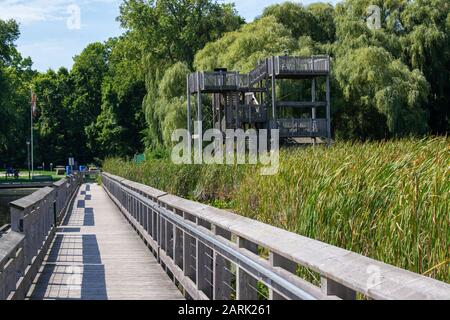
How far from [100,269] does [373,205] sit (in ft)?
13.9

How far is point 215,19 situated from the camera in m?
53.8

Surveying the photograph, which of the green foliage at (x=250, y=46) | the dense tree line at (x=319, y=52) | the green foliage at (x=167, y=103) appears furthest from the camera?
the green foliage at (x=167, y=103)

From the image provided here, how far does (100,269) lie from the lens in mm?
9508

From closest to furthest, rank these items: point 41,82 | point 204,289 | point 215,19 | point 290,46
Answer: point 204,289
point 290,46
point 215,19
point 41,82

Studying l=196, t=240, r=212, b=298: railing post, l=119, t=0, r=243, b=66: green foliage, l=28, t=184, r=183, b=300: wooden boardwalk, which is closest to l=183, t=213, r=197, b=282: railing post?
l=28, t=184, r=183, b=300: wooden boardwalk

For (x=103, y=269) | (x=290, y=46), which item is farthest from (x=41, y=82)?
(x=103, y=269)

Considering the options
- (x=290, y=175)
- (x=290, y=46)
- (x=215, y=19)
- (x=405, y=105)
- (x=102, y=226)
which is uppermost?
(x=215, y=19)

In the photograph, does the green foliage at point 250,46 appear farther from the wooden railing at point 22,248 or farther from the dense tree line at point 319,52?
the wooden railing at point 22,248

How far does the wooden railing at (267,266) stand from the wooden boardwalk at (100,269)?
37 centimetres

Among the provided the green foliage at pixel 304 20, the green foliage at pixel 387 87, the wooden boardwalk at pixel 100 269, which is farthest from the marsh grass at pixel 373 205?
the green foliage at pixel 304 20

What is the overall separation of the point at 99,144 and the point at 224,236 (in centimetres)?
7937

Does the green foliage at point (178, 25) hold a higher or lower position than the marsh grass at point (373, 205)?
higher

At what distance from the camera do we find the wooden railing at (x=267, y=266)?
268cm
